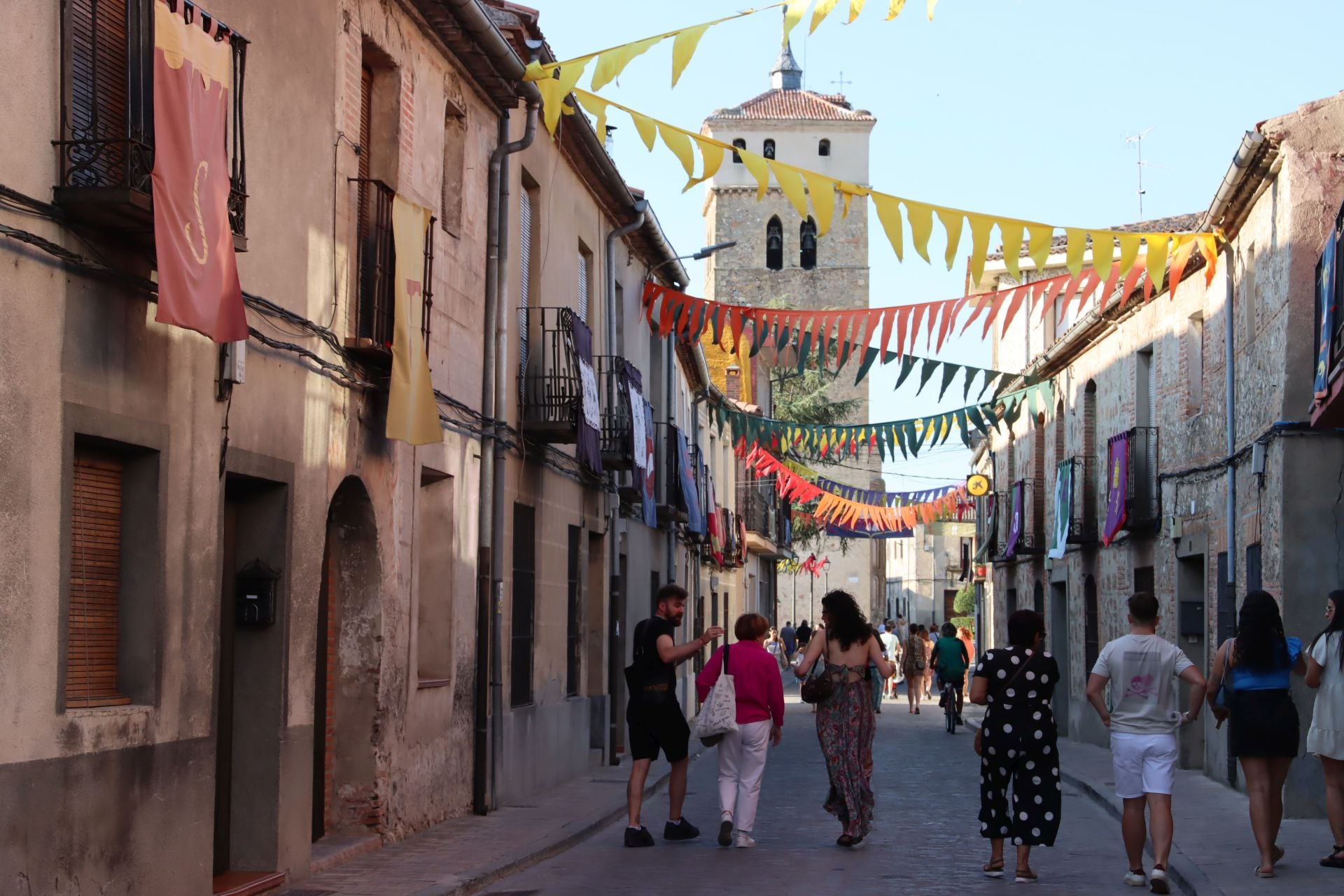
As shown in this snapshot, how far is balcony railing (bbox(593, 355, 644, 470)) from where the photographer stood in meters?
18.0

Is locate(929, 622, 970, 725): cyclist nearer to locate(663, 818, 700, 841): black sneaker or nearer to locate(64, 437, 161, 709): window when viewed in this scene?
locate(663, 818, 700, 841): black sneaker

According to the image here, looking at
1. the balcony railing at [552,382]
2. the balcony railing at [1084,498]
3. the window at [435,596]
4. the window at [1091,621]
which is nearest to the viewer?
the window at [435,596]

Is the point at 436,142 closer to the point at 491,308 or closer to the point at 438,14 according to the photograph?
the point at 438,14

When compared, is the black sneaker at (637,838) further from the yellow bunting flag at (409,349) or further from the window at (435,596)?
the yellow bunting flag at (409,349)

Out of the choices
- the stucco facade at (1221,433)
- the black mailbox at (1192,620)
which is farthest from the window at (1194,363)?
the black mailbox at (1192,620)

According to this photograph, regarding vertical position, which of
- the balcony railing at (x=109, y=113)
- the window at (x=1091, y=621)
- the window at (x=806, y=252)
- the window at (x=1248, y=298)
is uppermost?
the window at (x=806, y=252)

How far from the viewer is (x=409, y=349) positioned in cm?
1091

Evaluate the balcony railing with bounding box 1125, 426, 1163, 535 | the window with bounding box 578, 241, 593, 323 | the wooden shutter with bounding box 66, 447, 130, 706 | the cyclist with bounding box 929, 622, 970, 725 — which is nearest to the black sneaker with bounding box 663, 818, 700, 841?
the wooden shutter with bounding box 66, 447, 130, 706

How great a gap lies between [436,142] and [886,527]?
32.9 meters

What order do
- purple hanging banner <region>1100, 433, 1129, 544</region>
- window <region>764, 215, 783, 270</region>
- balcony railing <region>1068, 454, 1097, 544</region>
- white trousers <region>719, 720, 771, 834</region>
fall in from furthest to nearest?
window <region>764, 215, 783, 270</region> < balcony railing <region>1068, 454, 1097, 544</region> < purple hanging banner <region>1100, 433, 1129, 544</region> < white trousers <region>719, 720, 771, 834</region>

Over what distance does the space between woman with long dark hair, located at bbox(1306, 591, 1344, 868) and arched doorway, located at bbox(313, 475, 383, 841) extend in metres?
6.00

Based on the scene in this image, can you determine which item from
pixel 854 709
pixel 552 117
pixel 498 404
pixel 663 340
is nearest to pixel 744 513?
pixel 663 340

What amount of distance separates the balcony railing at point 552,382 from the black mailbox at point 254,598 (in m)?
6.13

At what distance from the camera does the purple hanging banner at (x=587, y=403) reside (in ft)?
52.0
